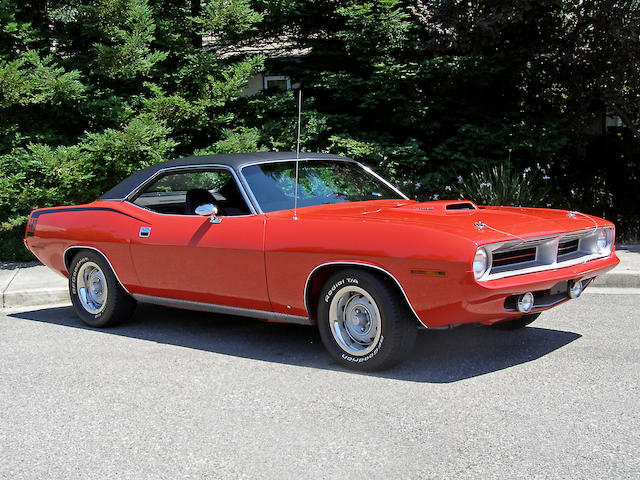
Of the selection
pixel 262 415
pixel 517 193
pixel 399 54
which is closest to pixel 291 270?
pixel 262 415

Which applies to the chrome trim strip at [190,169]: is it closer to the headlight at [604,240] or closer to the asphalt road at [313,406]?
the asphalt road at [313,406]

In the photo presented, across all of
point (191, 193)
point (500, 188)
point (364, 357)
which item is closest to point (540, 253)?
point (364, 357)

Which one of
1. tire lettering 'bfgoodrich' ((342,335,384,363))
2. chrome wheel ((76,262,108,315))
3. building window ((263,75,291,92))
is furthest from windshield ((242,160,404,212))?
building window ((263,75,291,92))

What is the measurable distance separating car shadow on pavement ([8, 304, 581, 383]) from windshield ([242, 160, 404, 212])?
3.76 feet

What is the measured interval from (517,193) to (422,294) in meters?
6.54

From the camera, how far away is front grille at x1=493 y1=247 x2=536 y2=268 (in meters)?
5.00

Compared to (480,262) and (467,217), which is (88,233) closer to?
(467,217)

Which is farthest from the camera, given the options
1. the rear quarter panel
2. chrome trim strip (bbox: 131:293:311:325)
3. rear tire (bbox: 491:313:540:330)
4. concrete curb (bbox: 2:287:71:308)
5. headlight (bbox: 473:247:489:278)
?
concrete curb (bbox: 2:287:71:308)

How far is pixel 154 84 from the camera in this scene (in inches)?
460

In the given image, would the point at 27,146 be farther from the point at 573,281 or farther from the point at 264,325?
the point at 573,281

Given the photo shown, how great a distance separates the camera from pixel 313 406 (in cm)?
467

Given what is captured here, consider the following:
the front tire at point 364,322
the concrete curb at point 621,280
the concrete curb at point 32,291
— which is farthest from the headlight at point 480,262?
the concrete curb at point 32,291

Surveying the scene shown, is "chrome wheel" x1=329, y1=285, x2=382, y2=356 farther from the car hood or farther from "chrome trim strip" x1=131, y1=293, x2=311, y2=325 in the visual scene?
the car hood

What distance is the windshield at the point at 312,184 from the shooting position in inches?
240
